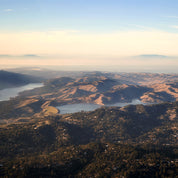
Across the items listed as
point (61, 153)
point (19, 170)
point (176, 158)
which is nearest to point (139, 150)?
point (176, 158)

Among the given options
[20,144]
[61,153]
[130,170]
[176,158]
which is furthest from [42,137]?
[176,158]

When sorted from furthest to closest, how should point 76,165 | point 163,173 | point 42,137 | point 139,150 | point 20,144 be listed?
point 42,137 < point 20,144 < point 139,150 < point 76,165 < point 163,173

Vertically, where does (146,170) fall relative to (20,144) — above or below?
above

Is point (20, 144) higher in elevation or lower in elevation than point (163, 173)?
lower

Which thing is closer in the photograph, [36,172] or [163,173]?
[163,173]

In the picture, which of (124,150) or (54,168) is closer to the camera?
(54,168)

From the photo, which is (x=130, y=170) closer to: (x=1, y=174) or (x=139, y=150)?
(x=139, y=150)

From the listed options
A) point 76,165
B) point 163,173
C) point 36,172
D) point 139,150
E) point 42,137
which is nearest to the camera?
point 163,173

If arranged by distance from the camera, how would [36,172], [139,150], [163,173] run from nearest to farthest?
[163,173] < [36,172] < [139,150]

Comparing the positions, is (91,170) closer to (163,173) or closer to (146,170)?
(146,170)
